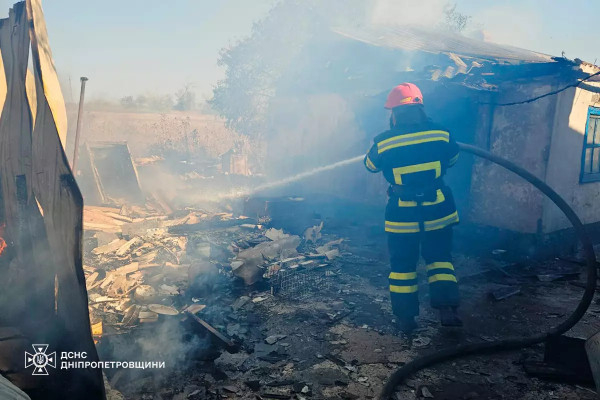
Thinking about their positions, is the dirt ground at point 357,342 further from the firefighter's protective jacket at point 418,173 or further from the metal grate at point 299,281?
the firefighter's protective jacket at point 418,173

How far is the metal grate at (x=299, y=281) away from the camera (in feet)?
17.8

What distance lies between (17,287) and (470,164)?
8346mm

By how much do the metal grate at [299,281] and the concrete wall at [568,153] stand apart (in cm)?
468

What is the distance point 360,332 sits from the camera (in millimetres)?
4219

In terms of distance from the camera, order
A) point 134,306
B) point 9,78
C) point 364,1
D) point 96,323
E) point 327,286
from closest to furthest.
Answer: point 9,78
point 96,323
point 134,306
point 327,286
point 364,1

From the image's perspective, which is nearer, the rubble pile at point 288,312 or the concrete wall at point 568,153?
the rubble pile at point 288,312

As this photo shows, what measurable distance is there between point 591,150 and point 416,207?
6.46m

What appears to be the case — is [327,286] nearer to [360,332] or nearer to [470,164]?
[360,332]

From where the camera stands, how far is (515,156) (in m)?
7.35

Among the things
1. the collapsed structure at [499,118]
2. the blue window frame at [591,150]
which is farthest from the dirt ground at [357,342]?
the blue window frame at [591,150]

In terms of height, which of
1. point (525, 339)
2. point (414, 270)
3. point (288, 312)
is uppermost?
point (414, 270)

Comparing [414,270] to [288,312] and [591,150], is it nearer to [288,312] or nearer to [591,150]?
[288,312]

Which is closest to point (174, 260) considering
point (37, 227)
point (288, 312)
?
point (288, 312)

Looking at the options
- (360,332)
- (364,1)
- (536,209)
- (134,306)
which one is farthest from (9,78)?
(364,1)
